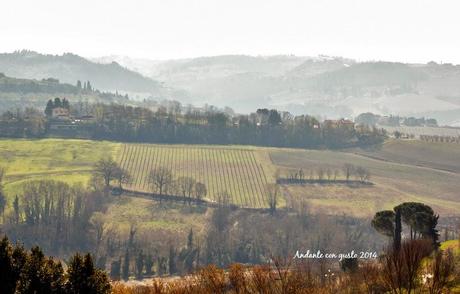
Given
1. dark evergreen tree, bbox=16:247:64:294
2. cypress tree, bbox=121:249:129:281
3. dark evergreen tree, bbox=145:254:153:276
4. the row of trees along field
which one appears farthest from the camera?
the row of trees along field

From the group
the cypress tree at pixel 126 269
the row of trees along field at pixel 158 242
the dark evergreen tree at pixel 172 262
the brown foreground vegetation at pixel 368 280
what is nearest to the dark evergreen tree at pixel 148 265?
the row of trees along field at pixel 158 242

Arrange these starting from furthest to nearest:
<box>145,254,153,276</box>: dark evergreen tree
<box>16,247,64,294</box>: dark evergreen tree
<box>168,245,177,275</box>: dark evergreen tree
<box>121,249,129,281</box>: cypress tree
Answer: <box>168,245,177,275</box>: dark evergreen tree → <box>145,254,153,276</box>: dark evergreen tree → <box>121,249,129,281</box>: cypress tree → <box>16,247,64,294</box>: dark evergreen tree

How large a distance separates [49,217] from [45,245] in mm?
13150

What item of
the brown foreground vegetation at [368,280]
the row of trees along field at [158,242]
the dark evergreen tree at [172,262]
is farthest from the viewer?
the row of trees along field at [158,242]

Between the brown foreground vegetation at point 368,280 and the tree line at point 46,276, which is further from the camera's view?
the tree line at point 46,276

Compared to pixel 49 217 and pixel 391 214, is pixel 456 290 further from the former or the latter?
pixel 49 217

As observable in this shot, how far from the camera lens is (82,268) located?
5722 cm

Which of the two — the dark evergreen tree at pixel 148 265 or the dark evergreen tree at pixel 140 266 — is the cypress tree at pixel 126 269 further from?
the dark evergreen tree at pixel 148 265

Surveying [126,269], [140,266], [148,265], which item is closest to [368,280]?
[126,269]

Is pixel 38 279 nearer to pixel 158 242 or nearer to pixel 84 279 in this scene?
pixel 84 279

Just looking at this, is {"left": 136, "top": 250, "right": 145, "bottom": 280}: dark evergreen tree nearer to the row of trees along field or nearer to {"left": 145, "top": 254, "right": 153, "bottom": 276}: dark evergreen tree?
the row of trees along field

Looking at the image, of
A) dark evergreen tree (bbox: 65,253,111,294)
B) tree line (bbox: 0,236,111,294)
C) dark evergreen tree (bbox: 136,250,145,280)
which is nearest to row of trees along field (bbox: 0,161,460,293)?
dark evergreen tree (bbox: 136,250,145,280)

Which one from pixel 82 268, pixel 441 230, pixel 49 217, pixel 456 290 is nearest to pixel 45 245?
pixel 49 217

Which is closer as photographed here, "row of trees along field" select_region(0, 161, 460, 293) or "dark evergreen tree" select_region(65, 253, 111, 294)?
"dark evergreen tree" select_region(65, 253, 111, 294)
